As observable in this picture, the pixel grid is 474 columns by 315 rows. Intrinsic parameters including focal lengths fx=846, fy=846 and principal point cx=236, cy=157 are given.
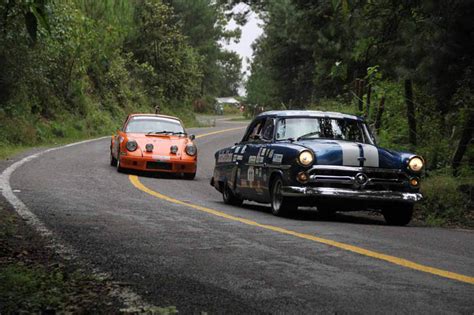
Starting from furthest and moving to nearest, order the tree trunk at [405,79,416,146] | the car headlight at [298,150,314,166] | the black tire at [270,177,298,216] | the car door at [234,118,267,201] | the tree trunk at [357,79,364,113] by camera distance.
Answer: the tree trunk at [357,79,364,113] < the tree trunk at [405,79,416,146] < the car door at [234,118,267,201] < the black tire at [270,177,298,216] < the car headlight at [298,150,314,166]

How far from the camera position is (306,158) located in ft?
33.3

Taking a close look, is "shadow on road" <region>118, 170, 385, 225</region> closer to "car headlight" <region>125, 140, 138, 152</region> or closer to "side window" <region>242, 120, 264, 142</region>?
"side window" <region>242, 120, 264, 142</region>

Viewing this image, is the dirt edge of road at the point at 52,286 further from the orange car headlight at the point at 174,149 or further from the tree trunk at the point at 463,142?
the orange car headlight at the point at 174,149

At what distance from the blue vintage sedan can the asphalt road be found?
1.12 ft

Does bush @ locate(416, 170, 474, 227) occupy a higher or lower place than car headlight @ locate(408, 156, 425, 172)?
lower

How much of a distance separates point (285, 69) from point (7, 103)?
26.3 m

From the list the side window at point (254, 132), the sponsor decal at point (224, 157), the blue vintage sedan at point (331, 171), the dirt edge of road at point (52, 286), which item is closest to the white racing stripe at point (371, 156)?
the blue vintage sedan at point (331, 171)

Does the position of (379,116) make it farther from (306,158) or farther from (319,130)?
(306,158)

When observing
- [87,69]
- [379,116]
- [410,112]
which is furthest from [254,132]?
[87,69]

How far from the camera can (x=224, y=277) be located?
18.5ft

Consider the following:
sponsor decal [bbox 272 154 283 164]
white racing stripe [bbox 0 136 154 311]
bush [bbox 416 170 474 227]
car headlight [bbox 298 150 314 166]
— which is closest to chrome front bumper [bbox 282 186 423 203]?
car headlight [bbox 298 150 314 166]

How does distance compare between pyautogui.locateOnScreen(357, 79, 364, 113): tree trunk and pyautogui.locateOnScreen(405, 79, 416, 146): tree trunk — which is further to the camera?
pyautogui.locateOnScreen(357, 79, 364, 113): tree trunk

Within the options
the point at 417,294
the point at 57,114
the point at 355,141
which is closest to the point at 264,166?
the point at 355,141

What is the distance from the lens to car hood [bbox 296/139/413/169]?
10.2 metres
